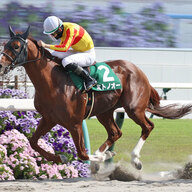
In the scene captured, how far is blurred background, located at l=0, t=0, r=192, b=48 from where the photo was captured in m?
11.9

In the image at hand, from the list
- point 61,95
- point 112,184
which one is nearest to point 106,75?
point 61,95

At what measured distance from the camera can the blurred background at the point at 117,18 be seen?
11.9 meters

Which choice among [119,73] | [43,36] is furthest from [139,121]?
[43,36]

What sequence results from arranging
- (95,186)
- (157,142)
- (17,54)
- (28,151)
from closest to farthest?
(17,54) < (95,186) < (28,151) < (157,142)

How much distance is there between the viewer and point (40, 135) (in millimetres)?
4660

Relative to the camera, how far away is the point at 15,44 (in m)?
4.33

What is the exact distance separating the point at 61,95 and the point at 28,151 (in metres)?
0.81

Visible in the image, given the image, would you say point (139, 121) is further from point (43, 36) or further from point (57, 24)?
point (43, 36)

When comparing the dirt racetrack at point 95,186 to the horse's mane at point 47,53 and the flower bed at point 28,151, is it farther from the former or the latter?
the horse's mane at point 47,53

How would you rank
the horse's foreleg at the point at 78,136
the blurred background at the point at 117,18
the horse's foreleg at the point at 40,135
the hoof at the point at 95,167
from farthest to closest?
the blurred background at the point at 117,18 → the hoof at the point at 95,167 → the horse's foreleg at the point at 40,135 → the horse's foreleg at the point at 78,136

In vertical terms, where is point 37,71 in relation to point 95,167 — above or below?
above

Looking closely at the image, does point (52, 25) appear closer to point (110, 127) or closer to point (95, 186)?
point (110, 127)

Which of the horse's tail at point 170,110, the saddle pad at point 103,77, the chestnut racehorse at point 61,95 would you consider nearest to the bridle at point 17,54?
the chestnut racehorse at point 61,95

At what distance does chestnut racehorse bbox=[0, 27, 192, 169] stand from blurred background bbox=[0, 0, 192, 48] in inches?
269
